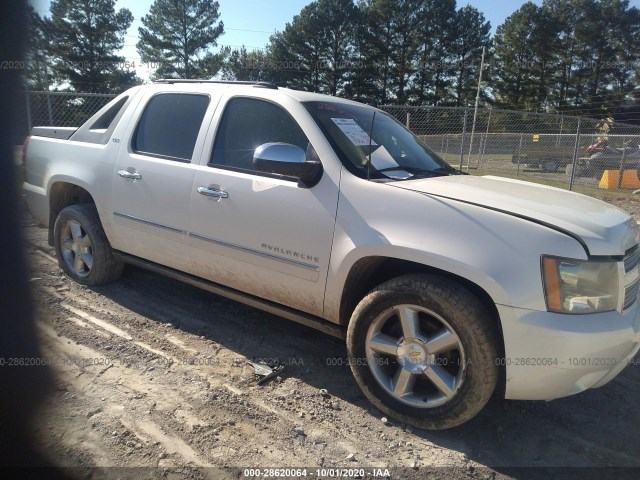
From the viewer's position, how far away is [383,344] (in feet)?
8.79

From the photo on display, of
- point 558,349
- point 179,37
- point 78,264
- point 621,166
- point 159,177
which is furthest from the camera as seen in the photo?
point 179,37

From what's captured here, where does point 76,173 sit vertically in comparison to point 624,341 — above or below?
above

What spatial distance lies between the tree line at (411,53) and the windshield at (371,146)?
31.7 metres

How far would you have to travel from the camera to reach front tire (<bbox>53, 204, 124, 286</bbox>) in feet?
13.8

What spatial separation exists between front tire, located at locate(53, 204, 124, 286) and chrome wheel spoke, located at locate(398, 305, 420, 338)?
294 cm

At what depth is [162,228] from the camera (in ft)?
11.8

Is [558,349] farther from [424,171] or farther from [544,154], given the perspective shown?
[544,154]

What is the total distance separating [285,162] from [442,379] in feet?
5.02

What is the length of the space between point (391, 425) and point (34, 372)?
7.64 feet

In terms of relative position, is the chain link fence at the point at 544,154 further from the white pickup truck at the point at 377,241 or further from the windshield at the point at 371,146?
the white pickup truck at the point at 377,241

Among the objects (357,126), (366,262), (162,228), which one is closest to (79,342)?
(162,228)

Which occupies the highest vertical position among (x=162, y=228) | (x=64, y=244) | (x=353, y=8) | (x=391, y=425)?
(x=353, y=8)

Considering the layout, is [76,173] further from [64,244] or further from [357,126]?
[357,126]

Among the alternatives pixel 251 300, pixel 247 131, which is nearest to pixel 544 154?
pixel 247 131
